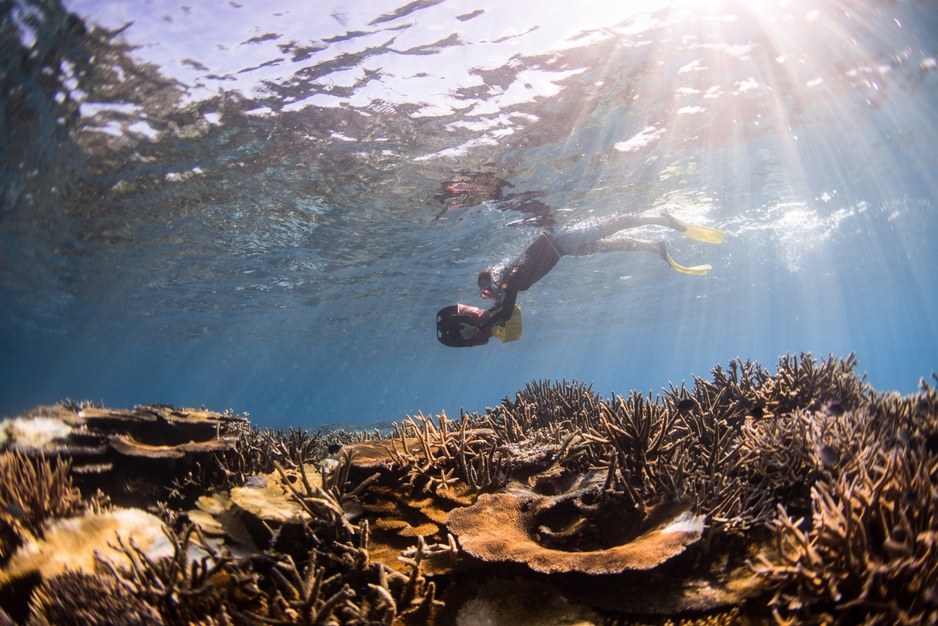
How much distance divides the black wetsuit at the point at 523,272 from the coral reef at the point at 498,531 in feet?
13.9

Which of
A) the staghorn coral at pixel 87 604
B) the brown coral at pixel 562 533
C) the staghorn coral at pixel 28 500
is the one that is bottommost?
the brown coral at pixel 562 533

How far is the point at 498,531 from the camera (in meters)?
2.86

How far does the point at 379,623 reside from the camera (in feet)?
7.12

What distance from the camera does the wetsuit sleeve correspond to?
28.7 ft

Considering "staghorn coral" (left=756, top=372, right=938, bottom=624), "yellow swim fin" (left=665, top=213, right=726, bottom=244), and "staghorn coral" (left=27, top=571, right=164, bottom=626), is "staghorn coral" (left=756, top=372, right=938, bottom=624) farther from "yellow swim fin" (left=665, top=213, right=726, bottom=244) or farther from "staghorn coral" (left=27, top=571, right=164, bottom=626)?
"yellow swim fin" (left=665, top=213, right=726, bottom=244)

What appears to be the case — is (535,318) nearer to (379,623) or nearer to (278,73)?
(278,73)

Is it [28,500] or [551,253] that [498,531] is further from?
[551,253]

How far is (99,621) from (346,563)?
3.95 ft

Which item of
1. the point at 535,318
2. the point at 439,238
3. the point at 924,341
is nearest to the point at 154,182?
the point at 439,238

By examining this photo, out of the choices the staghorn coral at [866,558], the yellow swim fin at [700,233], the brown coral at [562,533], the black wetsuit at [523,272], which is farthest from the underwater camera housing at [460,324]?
the yellow swim fin at [700,233]

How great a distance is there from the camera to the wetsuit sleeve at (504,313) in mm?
8742

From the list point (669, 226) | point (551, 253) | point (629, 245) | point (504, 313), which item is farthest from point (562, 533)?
point (669, 226)

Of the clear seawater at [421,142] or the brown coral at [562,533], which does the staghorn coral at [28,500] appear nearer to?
the brown coral at [562,533]

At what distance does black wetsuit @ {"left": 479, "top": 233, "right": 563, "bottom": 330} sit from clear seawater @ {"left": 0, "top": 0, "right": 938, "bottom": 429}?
3747 mm
